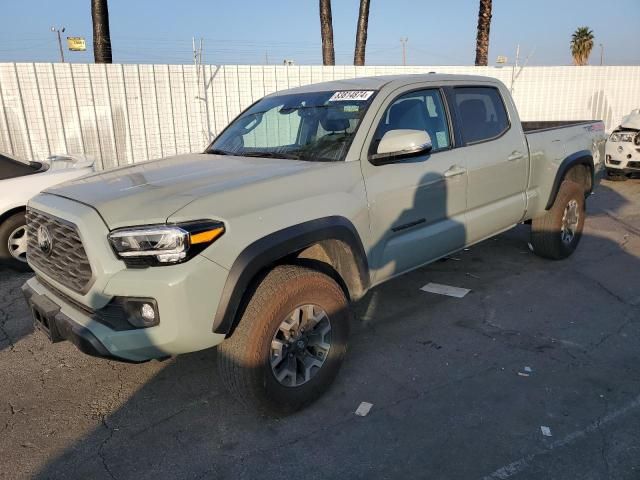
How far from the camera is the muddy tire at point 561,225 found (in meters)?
5.10

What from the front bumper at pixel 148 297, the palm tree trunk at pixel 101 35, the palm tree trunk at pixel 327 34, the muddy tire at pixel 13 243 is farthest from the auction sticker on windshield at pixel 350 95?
the palm tree trunk at pixel 327 34

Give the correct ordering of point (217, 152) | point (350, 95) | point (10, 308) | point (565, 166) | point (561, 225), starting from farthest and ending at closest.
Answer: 1. point (561, 225)
2. point (565, 166)
3. point (10, 308)
4. point (217, 152)
5. point (350, 95)

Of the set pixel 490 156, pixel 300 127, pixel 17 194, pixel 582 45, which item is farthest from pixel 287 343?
pixel 582 45

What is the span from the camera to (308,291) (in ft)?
9.24

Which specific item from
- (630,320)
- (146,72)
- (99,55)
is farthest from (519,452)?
(99,55)

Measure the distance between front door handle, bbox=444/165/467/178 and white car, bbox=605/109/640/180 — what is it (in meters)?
7.21

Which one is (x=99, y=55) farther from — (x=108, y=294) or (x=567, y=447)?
(x=567, y=447)

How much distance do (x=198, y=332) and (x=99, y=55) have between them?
9.52 meters

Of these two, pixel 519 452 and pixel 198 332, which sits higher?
pixel 198 332

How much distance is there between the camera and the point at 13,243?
541 cm

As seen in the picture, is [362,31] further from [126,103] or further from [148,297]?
[148,297]

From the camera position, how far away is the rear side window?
13.5ft

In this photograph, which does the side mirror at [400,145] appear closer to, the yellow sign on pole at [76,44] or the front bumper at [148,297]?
the front bumper at [148,297]

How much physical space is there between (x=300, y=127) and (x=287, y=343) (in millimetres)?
1645
